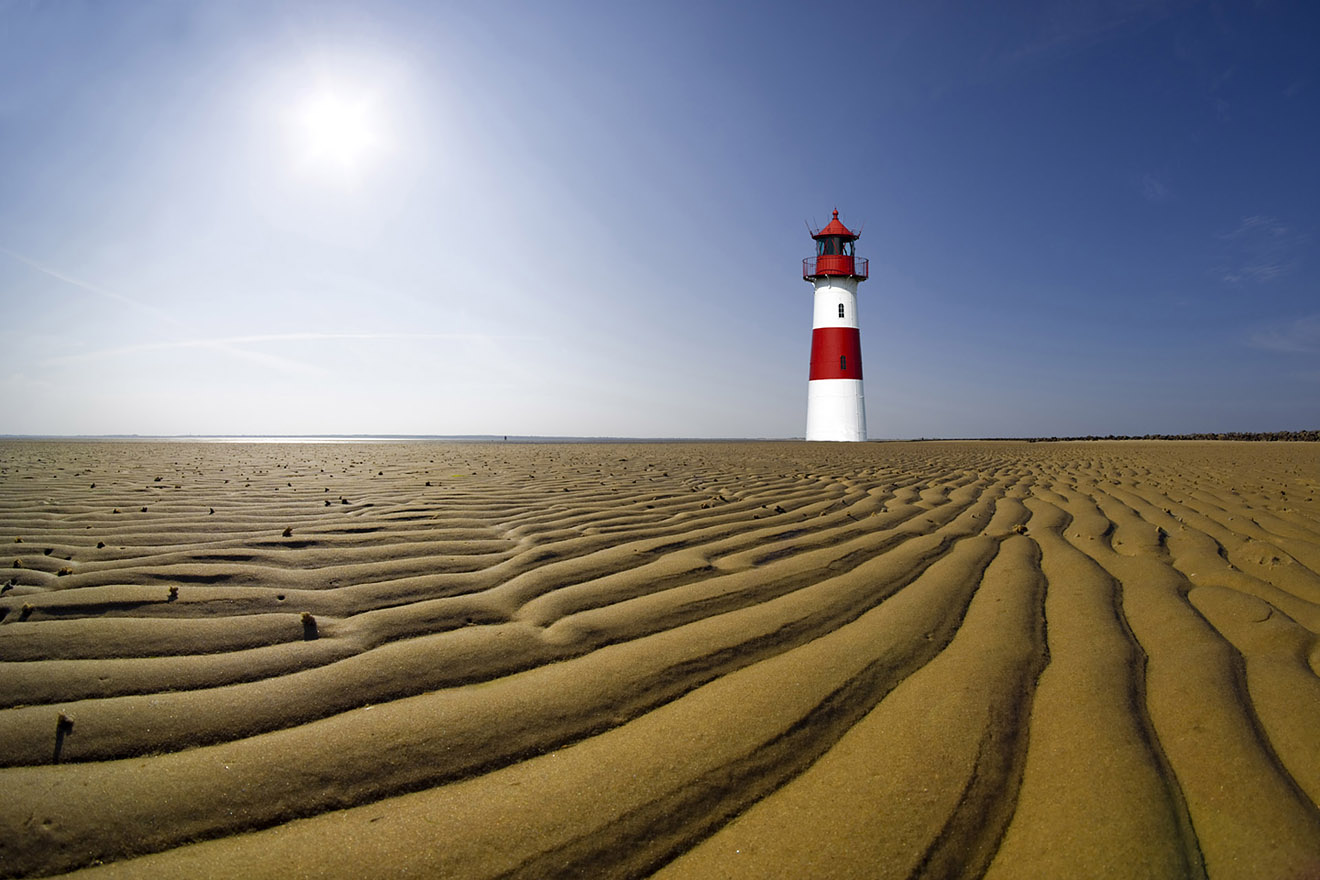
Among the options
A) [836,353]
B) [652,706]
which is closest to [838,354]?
[836,353]

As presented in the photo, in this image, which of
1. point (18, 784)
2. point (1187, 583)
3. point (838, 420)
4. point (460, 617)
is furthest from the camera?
point (838, 420)

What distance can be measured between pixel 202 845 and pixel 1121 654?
7.51ft

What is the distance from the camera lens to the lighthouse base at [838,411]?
20.6 meters

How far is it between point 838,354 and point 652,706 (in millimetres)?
20857

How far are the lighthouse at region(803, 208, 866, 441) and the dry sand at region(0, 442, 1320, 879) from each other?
59.1 feet

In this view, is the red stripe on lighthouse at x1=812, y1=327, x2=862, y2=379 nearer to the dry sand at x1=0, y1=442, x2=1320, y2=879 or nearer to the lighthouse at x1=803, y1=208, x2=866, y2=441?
the lighthouse at x1=803, y1=208, x2=866, y2=441

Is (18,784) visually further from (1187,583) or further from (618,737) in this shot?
(1187,583)

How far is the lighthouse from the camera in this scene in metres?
20.8

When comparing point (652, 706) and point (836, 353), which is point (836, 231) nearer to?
point (836, 353)

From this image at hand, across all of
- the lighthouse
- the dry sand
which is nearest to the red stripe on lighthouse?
the lighthouse

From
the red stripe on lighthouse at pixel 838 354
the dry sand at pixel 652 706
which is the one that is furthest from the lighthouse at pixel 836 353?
the dry sand at pixel 652 706

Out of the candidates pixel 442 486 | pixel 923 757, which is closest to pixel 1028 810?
pixel 923 757

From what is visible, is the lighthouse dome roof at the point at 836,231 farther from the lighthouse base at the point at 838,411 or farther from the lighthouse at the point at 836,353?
the lighthouse base at the point at 838,411

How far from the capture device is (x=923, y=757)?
1299 millimetres
